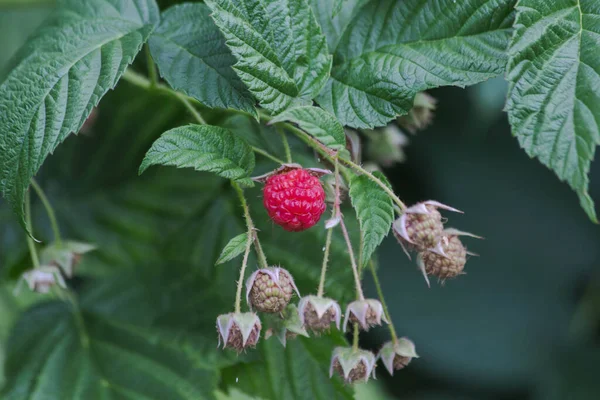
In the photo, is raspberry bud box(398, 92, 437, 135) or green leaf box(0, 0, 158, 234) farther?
raspberry bud box(398, 92, 437, 135)

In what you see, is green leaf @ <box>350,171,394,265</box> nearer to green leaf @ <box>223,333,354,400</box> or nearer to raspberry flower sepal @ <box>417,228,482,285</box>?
raspberry flower sepal @ <box>417,228,482,285</box>

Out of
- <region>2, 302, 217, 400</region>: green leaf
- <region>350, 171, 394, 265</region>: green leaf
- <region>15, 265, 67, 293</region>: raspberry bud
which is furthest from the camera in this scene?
<region>2, 302, 217, 400</region>: green leaf

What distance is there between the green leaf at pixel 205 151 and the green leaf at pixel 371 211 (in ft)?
0.39

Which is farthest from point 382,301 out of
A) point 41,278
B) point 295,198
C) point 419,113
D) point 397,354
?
point 41,278

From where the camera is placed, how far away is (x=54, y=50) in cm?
83

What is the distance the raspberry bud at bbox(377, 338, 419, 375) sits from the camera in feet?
2.58

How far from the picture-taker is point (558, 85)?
0.73 metres

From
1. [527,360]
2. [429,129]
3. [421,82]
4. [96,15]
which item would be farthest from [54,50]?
[527,360]

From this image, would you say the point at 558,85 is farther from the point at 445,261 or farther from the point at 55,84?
the point at 55,84

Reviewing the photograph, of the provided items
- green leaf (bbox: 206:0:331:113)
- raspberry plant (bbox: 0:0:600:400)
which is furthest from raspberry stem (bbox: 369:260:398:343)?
green leaf (bbox: 206:0:331:113)

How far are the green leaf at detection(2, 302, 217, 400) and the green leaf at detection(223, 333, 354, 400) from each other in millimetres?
78

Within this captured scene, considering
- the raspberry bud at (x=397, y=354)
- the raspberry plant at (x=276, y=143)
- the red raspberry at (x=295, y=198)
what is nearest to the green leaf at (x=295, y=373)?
the raspberry plant at (x=276, y=143)

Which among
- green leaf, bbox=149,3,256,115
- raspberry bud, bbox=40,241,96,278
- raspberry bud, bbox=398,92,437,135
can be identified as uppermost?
green leaf, bbox=149,3,256,115

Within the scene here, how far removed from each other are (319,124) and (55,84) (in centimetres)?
32
